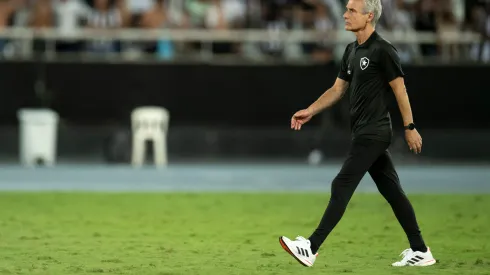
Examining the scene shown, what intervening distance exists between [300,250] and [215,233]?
300 cm

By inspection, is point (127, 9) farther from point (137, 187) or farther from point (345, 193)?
point (345, 193)

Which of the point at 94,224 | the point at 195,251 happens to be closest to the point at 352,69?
the point at 195,251

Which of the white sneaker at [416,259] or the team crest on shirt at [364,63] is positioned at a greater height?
the team crest on shirt at [364,63]

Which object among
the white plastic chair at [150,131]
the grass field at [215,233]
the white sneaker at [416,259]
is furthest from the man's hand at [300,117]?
the white plastic chair at [150,131]

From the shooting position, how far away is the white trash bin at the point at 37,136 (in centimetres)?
2052

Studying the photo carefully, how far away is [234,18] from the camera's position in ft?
68.5

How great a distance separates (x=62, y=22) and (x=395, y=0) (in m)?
5.96

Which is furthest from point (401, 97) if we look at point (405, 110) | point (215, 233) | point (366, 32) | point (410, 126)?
point (215, 233)

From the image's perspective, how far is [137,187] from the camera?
661 inches

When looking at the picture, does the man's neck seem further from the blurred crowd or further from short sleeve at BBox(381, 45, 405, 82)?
the blurred crowd

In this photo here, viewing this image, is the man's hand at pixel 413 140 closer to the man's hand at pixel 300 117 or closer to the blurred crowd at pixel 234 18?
the man's hand at pixel 300 117

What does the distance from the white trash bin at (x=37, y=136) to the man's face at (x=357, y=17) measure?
41.9 feet

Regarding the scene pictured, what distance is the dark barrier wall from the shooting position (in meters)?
21.1

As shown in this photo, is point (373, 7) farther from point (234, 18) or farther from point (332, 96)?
point (234, 18)
